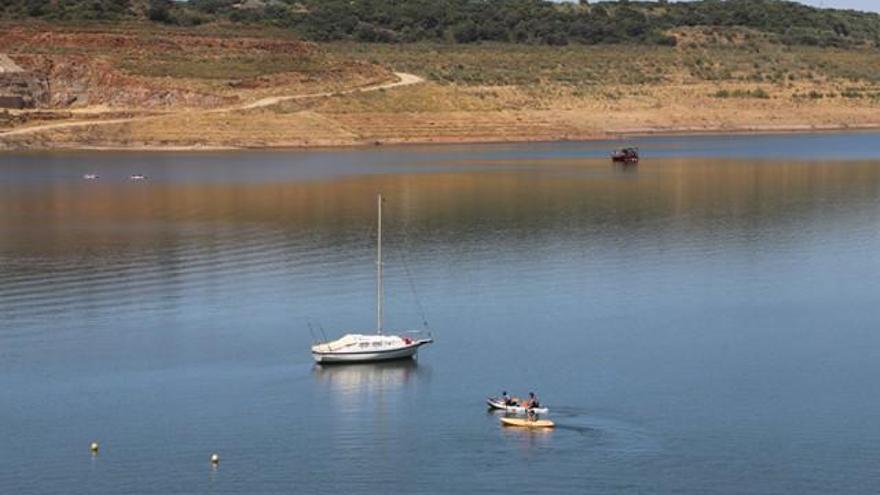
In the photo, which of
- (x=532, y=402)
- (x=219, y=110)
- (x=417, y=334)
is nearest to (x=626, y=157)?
(x=219, y=110)

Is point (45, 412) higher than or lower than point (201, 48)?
lower

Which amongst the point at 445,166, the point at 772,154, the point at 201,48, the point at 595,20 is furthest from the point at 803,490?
the point at 595,20

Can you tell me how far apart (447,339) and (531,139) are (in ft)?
226

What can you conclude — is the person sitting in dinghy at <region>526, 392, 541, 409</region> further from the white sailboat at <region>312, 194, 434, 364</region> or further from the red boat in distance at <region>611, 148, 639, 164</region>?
the red boat in distance at <region>611, 148, 639, 164</region>

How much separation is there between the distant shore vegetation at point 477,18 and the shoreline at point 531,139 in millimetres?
19665

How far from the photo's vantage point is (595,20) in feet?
500

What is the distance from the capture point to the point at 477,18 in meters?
148

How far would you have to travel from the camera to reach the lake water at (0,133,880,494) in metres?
31.9

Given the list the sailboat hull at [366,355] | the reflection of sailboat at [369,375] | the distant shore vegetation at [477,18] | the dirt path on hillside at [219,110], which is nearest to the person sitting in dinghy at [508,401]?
the reflection of sailboat at [369,375]

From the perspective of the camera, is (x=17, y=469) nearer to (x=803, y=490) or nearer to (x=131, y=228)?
(x=803, y=490)

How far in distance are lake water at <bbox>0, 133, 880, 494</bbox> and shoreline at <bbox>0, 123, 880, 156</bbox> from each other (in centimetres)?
2544

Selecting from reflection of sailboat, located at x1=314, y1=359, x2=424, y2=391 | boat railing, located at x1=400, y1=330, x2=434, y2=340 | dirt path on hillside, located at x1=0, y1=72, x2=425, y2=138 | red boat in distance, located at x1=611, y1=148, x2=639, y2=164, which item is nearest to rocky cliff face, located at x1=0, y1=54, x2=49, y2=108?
dirt path on hillside, located at x1=0, y1=72, x2=425, y2=138

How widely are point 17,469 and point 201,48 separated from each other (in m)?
82.7

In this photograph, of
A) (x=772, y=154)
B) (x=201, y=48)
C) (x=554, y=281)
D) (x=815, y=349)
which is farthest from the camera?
(x=201, y=48)
